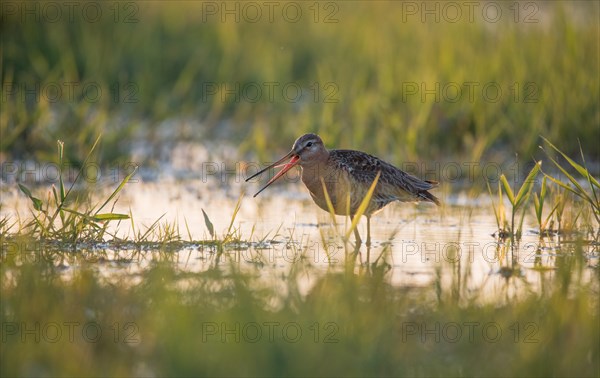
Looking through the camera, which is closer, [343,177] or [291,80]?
[343,177]

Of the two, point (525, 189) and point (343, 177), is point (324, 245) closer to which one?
point (343, 177)

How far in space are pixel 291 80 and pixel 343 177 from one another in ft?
17.4

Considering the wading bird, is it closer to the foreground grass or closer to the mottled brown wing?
the mottled brown wing

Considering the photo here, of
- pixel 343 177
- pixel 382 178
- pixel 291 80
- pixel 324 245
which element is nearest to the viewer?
pixel 324 245

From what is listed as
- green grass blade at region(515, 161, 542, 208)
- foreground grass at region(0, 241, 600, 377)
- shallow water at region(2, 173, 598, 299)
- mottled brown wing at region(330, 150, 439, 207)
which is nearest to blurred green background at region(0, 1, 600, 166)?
shallow water at region(2, 173, 598, 299)

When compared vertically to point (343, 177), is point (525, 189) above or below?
below

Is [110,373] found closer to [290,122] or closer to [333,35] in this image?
[290,122]

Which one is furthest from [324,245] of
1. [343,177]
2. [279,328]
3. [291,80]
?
[291,80]

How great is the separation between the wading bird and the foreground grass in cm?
203

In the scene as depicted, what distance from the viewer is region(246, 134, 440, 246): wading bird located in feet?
24.3

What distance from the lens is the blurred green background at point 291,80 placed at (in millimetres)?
9711

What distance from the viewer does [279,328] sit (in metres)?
4.35

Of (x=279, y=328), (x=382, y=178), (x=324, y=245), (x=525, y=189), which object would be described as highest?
(x=382, y=178)

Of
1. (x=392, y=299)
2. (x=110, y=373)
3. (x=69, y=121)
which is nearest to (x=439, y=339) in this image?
(x=392, y=299)
